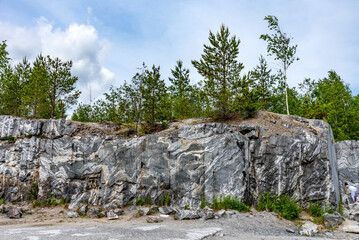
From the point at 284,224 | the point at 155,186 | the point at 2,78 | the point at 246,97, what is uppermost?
the point at 2,78

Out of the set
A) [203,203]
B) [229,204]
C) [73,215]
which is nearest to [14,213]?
[73,215]

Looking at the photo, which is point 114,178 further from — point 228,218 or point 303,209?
point 303,209

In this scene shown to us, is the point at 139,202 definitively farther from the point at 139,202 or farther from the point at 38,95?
the point at 38,95

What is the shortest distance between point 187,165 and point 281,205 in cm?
532

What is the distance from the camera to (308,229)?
9.79m

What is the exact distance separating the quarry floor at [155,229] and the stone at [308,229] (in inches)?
8.7

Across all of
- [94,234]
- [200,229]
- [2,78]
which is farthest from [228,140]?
[2,78]

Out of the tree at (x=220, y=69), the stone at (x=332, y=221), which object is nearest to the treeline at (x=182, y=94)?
the tree at (x=220, y=69)

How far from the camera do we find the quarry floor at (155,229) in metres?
7.83

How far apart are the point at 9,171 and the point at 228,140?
15714 mm

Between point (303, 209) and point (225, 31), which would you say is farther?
point (225, 31)

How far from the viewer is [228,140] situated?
13734 mm

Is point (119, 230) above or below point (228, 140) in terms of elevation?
below

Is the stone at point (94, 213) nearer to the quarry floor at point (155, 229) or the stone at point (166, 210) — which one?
the quarry floor at point (155, 229)
